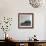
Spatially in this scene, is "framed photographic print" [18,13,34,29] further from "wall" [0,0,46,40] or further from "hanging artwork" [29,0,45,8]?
"hanging artwork" [29,0,45,8]

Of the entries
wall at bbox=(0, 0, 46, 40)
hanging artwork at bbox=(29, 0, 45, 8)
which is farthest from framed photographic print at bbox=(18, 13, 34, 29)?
hanging artwork at bbox=(29, 0, 45, 8)

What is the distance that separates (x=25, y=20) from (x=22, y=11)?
0.34 metres

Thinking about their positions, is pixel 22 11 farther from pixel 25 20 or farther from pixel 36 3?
pixel 36 3

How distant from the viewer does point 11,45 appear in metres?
4.04

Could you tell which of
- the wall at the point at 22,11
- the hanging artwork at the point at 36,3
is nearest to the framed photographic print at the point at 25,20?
the wall at the point at 22,11

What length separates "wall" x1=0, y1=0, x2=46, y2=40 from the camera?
198 inches

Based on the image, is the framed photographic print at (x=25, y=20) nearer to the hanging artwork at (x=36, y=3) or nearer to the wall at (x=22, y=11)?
the wall at (x=22, y=11)

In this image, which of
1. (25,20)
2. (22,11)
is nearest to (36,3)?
(22,11)

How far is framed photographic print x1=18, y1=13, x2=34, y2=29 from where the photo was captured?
5052 millimetres

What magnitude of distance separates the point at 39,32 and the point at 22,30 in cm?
62

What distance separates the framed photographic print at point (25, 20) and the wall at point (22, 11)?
11cm

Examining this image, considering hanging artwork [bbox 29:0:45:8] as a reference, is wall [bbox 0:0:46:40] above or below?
below

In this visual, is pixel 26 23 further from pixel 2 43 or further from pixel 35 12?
pixel 2 43

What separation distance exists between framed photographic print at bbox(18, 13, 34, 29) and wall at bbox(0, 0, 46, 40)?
109 millimetres
